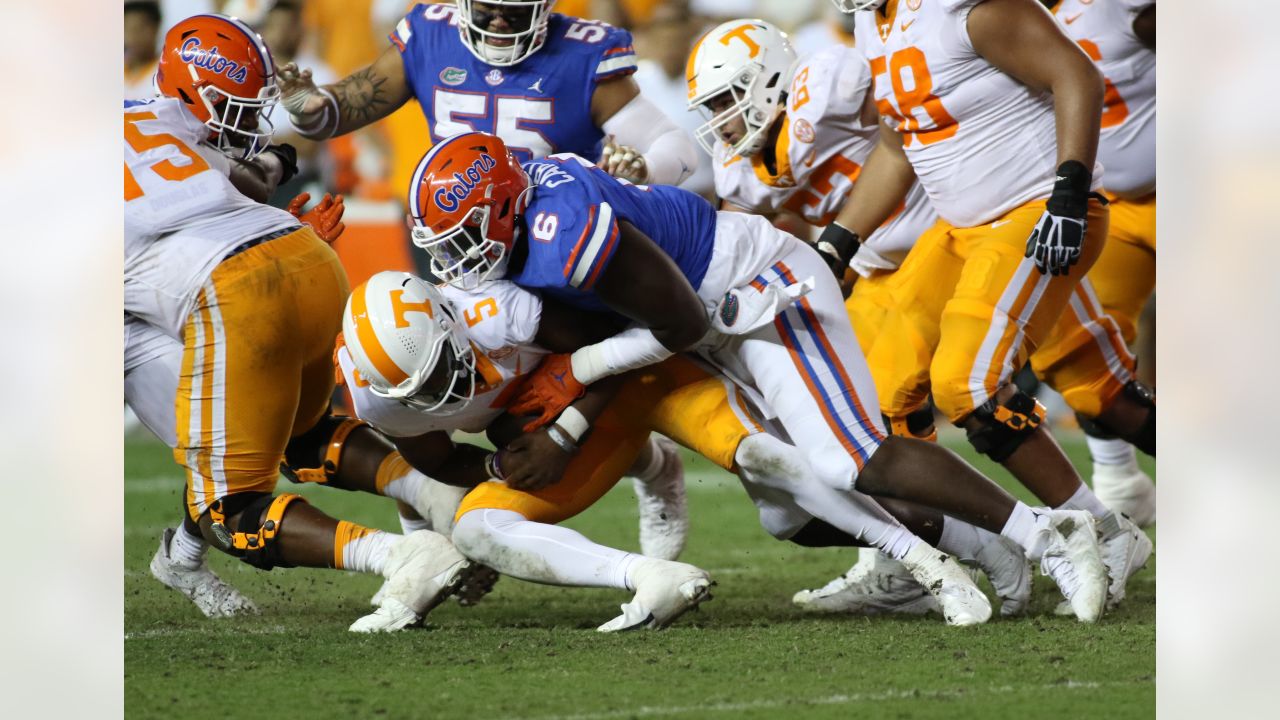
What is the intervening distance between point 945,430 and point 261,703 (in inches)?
160

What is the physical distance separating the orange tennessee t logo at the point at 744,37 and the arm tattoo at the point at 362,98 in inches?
→ 31.9

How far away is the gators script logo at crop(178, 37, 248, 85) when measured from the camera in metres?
3.09

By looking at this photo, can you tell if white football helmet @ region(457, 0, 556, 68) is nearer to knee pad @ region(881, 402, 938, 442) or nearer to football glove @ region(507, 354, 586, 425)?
football glove @ region(507, 354, 586, 425)

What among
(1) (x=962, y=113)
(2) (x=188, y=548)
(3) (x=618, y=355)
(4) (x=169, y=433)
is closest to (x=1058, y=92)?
(1) (x=962, y=113)

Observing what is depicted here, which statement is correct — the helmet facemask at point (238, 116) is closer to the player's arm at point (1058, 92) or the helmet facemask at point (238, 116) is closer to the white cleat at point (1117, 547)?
the player's arm at point (1058, 92)

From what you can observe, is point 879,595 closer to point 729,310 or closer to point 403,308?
point 729,310

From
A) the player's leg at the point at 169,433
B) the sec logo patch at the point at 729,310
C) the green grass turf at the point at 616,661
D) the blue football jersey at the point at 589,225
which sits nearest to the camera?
the green grass turf at the point at 616,661

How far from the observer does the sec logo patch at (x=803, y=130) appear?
3328 mm

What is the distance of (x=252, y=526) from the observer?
9.38 feet

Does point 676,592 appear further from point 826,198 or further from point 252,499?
point 826,198

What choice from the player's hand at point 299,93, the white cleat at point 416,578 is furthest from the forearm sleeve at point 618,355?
the player's hand at point 299,93

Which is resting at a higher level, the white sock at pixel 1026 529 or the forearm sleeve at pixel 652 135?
the forearm sleeve at pixel 652 135

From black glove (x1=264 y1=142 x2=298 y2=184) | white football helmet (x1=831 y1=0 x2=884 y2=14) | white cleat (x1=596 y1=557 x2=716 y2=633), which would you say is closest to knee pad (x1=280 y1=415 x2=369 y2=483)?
black glove (x1=264 y1=142 x2=298 y2=184)
